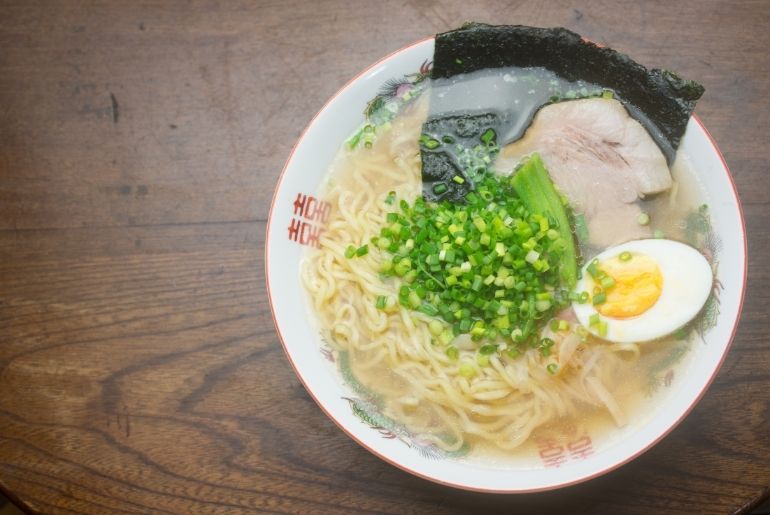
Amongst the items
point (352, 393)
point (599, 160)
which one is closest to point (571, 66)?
point (599, 160)

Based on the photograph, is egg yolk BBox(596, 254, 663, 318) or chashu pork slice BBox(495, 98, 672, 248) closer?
egg yolk BBox(596, 254, 663, 318)

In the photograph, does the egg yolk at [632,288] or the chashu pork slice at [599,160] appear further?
the chashu pork slice at [599,160]

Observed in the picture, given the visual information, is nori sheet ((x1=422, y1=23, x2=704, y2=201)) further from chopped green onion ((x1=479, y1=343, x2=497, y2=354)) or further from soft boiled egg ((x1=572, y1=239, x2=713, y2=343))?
chopped green onion ((x1=479, y1=343, x2=497, y2=354))

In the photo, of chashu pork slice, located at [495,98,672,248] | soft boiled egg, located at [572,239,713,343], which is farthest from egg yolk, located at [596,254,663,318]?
chashu pork slice, located at [495,98,672,248]

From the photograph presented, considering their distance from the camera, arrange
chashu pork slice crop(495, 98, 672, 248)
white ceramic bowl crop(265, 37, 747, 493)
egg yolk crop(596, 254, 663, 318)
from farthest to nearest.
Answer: chashu pork slice crop(495, 98, 672, 248) < egg yolk crop(596, 254, 663, 318) < white ceramic bowl crop(265, 37, 747, 493)

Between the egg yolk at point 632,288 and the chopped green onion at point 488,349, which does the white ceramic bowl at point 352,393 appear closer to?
the egg yolk at point 632,288

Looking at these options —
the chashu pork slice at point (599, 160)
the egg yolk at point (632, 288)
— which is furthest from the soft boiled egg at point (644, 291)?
the chashu pork slice at point (599, 160)

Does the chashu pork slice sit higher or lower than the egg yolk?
higher
